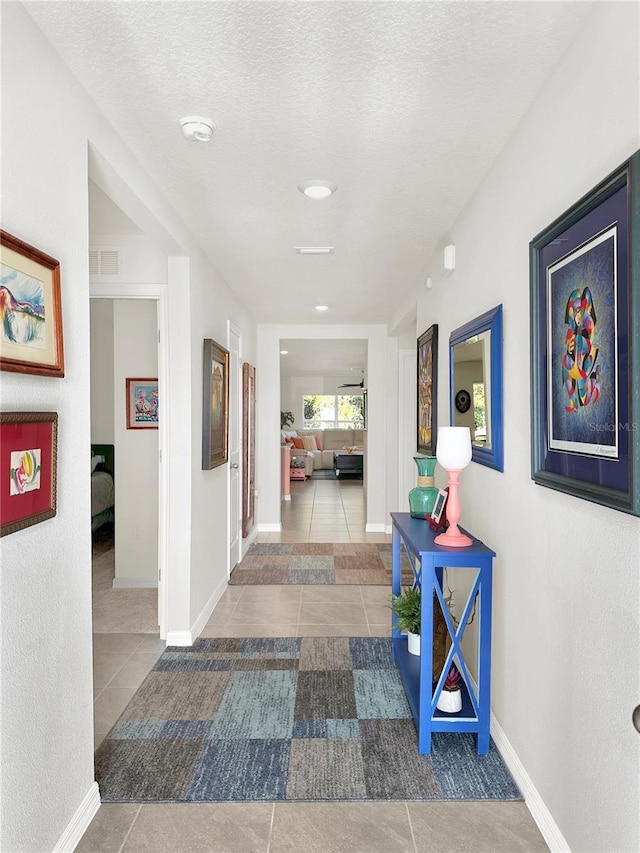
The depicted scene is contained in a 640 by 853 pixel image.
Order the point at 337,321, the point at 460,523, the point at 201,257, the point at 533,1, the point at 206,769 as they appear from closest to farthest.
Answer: the point at 533,1 → the point at 206,769 → the point at 460,523 → the point at 201,257 → the point at 337,321

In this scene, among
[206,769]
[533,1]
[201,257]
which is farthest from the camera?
[201,257]

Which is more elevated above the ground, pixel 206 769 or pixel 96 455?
pixel 96 455

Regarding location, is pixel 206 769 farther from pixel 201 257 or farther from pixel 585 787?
pixel 201 257

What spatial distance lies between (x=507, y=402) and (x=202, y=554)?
2336 mm

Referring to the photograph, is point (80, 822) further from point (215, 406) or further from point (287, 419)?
point (287, 419)

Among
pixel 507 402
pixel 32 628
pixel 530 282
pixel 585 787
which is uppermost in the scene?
pixel 530 282

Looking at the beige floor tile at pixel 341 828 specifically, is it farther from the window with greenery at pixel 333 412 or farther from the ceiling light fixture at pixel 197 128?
the window with greenery at pixel 333 412

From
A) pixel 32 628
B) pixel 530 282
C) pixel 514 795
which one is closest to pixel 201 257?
pixel 530 282

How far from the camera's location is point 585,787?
1.58 m

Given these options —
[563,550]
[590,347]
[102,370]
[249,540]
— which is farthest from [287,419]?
[590,347]

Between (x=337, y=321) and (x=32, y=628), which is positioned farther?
(x=337, y=321)

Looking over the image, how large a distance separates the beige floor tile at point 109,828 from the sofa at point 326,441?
443 inches

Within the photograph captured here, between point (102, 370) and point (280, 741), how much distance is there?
Answer: 5206mm

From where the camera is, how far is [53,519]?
67.5 inches
